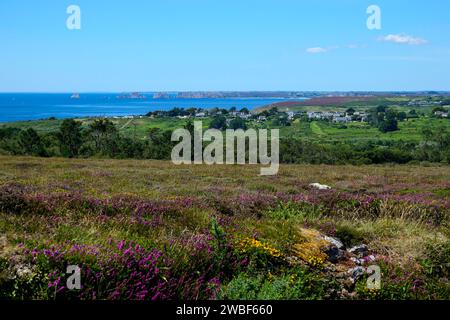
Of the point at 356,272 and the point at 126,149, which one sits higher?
the point at 356,272

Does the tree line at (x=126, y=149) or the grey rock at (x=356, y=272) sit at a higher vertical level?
the grey rock at (x=356, y=272)

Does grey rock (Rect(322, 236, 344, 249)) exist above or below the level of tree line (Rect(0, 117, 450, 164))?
above

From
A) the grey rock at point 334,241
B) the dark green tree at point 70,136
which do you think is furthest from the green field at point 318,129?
the grey rock at point 334,241

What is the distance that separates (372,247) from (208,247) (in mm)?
3320

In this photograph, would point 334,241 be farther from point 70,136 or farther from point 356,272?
point 70,136

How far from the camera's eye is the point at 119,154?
79.3 m

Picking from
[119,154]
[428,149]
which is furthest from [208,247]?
[428,149]

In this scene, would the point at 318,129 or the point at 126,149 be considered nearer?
the point at 126,149

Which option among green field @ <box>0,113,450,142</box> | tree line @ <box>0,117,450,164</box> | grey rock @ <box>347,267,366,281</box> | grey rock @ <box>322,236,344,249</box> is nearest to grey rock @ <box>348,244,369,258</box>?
grey rock @ <box>322,236,344,249</box>

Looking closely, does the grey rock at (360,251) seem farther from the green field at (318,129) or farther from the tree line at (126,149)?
the green field at (318,129)

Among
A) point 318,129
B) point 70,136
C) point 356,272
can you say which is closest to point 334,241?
point 356,272

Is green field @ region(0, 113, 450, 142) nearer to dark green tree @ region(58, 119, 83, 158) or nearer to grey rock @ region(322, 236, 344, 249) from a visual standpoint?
dark green tree @ region(58, 119, 83, 158)

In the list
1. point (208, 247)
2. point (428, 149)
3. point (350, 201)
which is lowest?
point (428, 149)
